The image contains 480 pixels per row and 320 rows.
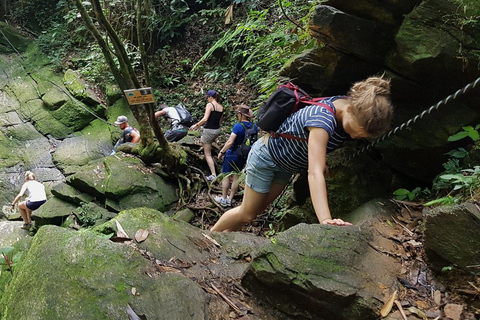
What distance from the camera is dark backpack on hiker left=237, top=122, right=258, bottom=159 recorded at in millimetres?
6495

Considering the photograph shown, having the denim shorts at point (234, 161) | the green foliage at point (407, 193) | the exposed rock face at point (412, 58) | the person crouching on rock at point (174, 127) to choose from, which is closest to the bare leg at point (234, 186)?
the denim shorts at point (234, 161)

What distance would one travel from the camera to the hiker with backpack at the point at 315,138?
7.39ft

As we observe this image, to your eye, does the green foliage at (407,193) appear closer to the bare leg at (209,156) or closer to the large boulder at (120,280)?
the large boulder at (120,280)

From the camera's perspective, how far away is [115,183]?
7.00 metres

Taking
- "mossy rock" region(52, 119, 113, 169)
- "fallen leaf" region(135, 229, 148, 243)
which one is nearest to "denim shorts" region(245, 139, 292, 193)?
"fallen leaf" region(135, 229, 148, 243)

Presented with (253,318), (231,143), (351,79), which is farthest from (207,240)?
(231,143)

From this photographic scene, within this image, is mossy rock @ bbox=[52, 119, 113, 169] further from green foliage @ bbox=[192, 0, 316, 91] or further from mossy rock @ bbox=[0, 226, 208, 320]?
mossy rock @ bbox=[0, 226, 208, 320]

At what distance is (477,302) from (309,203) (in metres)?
2.06

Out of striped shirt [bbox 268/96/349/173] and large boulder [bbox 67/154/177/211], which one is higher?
striped shirt [bbox 268/96/349/173]

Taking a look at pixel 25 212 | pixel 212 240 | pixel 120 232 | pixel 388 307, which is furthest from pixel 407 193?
pixel 25 212

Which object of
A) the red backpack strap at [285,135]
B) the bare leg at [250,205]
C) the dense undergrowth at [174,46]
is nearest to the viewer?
the red backpack strap at [285,135]

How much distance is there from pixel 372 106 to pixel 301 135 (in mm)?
532

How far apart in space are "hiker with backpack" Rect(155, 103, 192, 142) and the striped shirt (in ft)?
21.2

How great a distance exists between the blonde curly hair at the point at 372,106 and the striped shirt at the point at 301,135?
19cm
